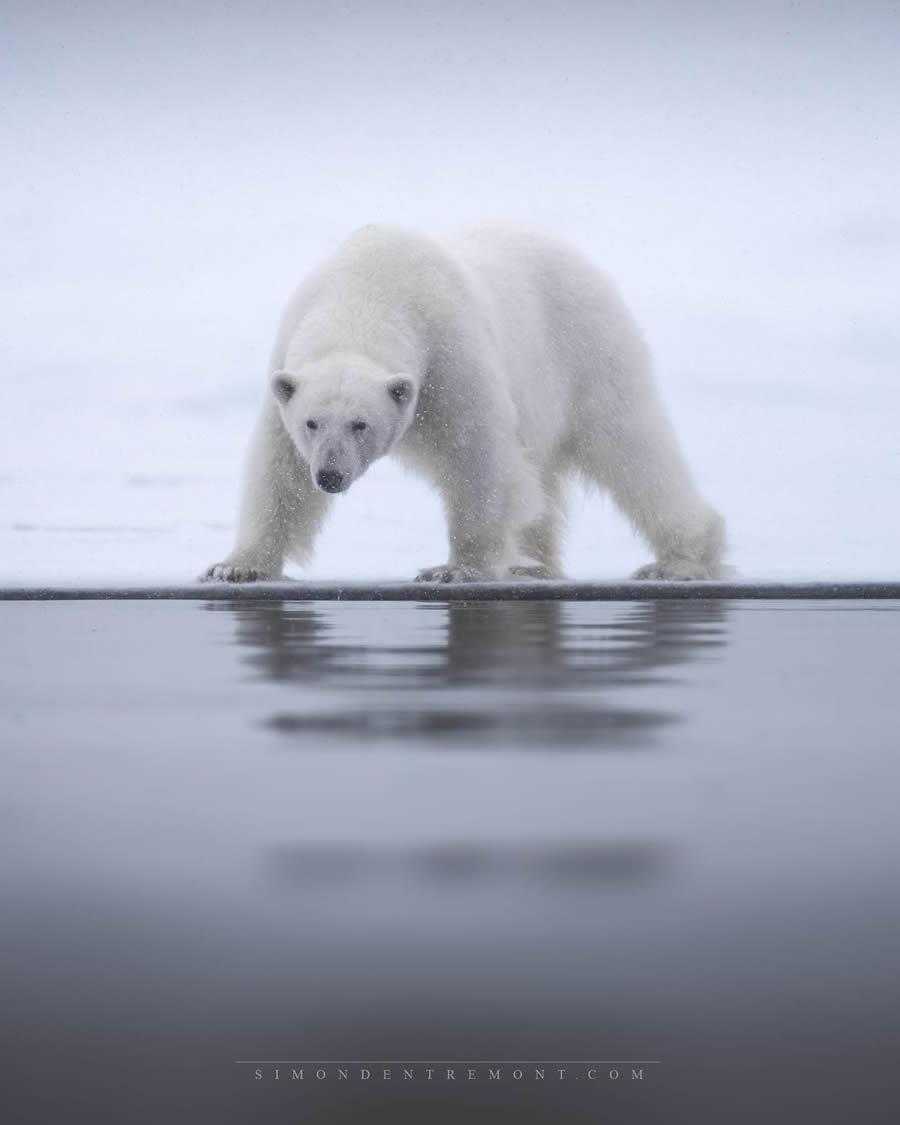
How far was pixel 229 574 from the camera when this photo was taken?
3553 mm

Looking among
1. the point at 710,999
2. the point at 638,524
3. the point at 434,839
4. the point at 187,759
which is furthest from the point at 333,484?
the point at 710,999

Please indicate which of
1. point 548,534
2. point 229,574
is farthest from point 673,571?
point 229,574

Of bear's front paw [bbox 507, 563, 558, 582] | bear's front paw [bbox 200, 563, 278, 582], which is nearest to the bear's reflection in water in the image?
bear's front paw [bbox 200, 563, 278, 582]

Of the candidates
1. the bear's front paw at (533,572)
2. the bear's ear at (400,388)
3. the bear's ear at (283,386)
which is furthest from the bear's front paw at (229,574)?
the bear's front paw at (533,572)

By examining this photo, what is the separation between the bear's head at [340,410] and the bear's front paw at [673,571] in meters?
1.09

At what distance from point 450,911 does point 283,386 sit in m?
2.92

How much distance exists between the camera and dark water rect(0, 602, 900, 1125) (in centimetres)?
54

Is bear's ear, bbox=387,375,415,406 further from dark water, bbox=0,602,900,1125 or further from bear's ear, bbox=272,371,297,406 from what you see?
dark water, bbox=0,602,900,1125

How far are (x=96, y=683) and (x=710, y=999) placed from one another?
1142mm

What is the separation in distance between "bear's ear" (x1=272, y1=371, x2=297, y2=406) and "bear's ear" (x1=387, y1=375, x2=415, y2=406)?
0.25 metres

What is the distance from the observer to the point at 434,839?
796 mm

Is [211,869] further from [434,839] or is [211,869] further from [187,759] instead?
[187,759]

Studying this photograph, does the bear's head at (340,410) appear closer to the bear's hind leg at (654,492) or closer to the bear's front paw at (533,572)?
the bear's front paw at (533,572)

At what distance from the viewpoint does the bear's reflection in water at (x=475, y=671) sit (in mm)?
1163
